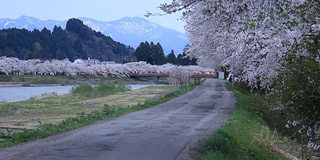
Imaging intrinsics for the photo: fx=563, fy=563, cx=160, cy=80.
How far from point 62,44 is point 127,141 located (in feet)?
485

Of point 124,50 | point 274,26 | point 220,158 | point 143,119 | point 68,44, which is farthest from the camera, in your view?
point 124,50

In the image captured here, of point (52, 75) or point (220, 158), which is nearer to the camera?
point (220, 158)

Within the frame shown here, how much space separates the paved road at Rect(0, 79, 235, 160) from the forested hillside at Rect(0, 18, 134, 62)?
10998 cm

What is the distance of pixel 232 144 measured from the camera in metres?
15.1

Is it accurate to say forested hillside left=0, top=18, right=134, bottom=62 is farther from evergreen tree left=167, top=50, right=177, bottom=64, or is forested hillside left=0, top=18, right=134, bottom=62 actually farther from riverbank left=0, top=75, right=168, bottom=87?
evergreen tree left=167, top=50, right=177, bottom=64

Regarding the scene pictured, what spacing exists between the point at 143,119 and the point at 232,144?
774 cm

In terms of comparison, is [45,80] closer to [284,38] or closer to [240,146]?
[240,146]

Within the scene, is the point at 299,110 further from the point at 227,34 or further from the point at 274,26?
the point at 227,34

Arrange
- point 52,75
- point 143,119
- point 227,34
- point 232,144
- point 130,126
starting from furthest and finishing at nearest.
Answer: point 52,75, point 143,119, point 130,126, point 227,34, point 232,144

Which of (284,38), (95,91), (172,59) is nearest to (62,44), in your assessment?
(172,59)

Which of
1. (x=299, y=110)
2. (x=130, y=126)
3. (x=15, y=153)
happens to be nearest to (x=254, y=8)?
(x=299, y=110)

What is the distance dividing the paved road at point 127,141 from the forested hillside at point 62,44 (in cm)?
10998

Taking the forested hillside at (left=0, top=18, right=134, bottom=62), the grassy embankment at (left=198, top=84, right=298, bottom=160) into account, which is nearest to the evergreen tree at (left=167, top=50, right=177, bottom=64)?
the forested hillside at (left=0, top=18, right=134, bottom=62)

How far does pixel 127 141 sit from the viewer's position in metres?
15.1
